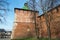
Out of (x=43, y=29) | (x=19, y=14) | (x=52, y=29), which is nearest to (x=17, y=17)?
(x=19, y=14)

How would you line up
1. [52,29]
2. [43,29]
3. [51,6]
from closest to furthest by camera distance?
[51,6]
[52,29]
[43,29]

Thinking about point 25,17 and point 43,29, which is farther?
point 25,17

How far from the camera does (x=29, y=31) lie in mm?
34406

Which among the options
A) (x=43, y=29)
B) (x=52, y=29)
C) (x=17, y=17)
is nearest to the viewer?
(x=52, y=29)

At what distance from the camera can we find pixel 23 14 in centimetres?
3419

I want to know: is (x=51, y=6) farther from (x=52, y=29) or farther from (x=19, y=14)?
(x=19, y=14)

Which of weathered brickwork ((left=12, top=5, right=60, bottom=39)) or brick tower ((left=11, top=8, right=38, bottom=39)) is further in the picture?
brick tower ((left=11, top=8, right=38, bottom=39))

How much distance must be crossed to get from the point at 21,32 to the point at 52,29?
9.72 meters

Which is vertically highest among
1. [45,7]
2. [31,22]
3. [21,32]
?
[45,7]

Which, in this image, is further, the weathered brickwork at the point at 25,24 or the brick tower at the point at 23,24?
the brick tower at the point at 23,24

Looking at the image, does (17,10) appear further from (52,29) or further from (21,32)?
(52,29)

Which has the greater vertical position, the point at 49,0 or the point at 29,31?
the point at 49,0

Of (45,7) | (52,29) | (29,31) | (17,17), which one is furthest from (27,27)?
(45,7)

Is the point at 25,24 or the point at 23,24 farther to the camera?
the point at 25,24
